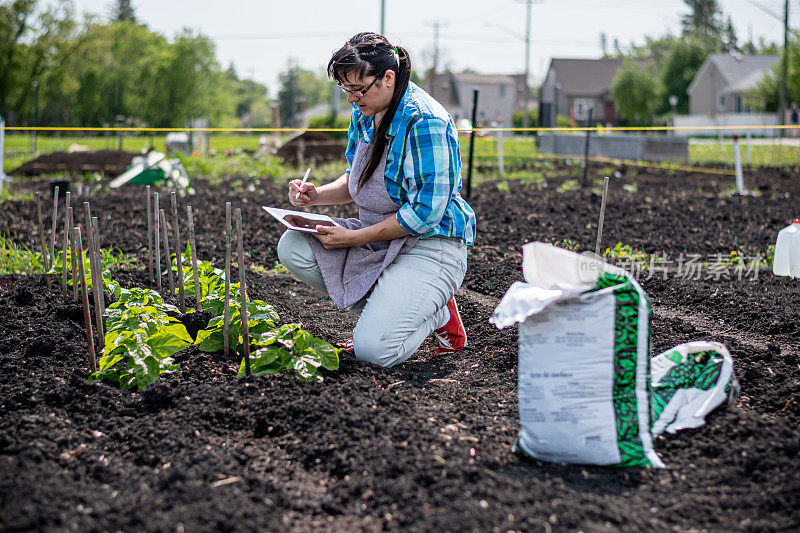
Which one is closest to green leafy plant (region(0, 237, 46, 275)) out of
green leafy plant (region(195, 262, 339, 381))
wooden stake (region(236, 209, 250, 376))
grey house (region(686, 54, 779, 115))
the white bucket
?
green leafy plant (region(195, 262, 339, 381))

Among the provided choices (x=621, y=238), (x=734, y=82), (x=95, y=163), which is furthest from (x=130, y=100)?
(x=621, y=238)

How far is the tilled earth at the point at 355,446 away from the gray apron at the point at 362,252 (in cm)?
40

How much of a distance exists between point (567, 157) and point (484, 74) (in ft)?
189

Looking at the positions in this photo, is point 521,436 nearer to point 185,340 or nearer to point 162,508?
point 162,508

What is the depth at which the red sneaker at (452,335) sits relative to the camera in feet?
11.2

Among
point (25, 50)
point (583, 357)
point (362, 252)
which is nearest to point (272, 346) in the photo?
point (362, 252)

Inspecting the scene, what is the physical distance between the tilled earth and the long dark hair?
104cm

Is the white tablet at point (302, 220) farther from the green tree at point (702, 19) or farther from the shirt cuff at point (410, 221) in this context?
the green tree at point (702, 19)

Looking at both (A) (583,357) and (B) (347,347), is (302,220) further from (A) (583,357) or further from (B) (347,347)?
(A) (583,357)

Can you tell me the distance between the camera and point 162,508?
189 cm

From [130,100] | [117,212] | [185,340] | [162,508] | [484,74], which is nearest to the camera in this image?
[162,508]

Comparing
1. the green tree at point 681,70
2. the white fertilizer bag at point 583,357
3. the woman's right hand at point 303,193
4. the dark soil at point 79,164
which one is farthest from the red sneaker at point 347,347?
the green tree at point 681,70

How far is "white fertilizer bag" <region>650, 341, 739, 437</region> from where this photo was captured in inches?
95.9

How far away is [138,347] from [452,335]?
1.44 m
